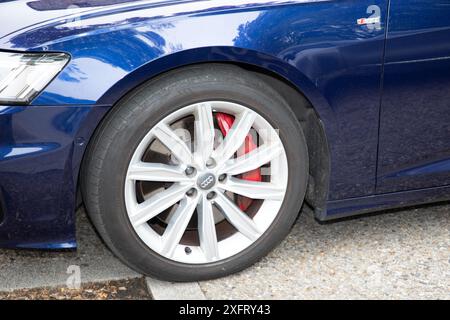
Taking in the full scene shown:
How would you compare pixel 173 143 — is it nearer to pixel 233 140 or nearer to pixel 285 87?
pixel 233 140

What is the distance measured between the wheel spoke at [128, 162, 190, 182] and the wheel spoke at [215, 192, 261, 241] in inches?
7.5

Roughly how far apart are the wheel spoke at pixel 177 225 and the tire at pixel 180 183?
11 mm

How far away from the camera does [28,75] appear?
9.70ft

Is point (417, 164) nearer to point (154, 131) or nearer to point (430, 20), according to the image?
point (430, 20)

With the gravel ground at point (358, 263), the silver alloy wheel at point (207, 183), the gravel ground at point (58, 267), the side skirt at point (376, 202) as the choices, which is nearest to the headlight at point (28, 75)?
the silver alloy wheel at point (207, 183)

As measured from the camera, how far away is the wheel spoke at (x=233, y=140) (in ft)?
10.5

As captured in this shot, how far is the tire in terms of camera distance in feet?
9.95

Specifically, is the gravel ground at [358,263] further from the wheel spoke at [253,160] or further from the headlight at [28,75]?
the headlight at [28,75]

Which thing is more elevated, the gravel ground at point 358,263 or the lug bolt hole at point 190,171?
the lug bolt hole at point 190,171

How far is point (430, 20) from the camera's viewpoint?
324cm

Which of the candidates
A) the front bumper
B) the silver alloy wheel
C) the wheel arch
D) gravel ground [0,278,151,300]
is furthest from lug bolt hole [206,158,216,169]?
gravel ground [0,278,151,300]

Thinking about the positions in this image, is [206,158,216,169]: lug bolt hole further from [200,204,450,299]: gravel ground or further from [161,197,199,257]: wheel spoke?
[200,204,450,299]: gravel ground
